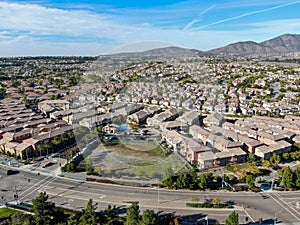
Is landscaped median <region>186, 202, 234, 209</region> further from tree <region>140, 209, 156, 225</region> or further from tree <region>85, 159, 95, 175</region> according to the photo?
tree <region>85, 159, 95, 175</region>

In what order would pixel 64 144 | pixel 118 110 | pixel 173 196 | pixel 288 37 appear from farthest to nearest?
pixel 288 37 < pixel 118 110 < pixel 64 144 < pixel 173 196

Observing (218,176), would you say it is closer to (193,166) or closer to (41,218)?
(193,166)

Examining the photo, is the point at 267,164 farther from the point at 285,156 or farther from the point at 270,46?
the point at 270,46

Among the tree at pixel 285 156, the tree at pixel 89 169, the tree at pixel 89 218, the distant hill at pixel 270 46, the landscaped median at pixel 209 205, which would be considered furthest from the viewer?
the distant hill at pixel 270 46

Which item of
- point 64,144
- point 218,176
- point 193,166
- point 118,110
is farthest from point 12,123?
point 218,176

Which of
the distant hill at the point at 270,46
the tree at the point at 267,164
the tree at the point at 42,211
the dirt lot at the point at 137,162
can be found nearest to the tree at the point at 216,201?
the dirt lot at the point at 137,162

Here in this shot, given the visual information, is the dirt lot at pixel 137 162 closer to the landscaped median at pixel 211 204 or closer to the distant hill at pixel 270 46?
the landscaped median at pixel 211 204
